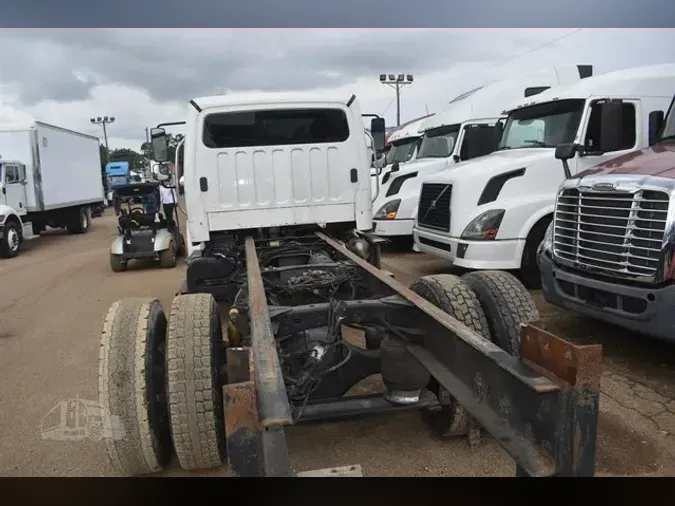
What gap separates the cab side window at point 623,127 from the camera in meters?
6.71

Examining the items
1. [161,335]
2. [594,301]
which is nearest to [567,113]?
[594,301]

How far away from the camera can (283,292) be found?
429cm

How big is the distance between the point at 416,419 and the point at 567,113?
16.2 ft

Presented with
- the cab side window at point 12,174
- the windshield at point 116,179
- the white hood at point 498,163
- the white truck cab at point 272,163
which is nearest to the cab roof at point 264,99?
the white truck cab at point 272,163

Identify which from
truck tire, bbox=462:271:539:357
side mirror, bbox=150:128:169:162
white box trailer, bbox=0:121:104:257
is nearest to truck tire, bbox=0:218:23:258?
white box trailer, bbox=0:121:104:257

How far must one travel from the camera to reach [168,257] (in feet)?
35.1

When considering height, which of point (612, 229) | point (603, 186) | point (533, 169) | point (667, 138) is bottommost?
point (612, 229)

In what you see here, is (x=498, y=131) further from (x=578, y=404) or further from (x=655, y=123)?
(x=578, y=404)

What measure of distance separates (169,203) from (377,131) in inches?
310

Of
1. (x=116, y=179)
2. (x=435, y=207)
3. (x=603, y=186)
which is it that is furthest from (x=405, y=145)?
(x=116, y=179)

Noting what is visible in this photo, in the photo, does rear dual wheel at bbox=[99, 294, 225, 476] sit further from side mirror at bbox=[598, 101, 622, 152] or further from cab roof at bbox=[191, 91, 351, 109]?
side mirror at bbox=[598, 101, 622, 152]

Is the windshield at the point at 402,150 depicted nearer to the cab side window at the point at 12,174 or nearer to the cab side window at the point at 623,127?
the cab side window at the point at 623,127

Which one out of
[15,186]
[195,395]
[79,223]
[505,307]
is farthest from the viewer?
[79,223]
